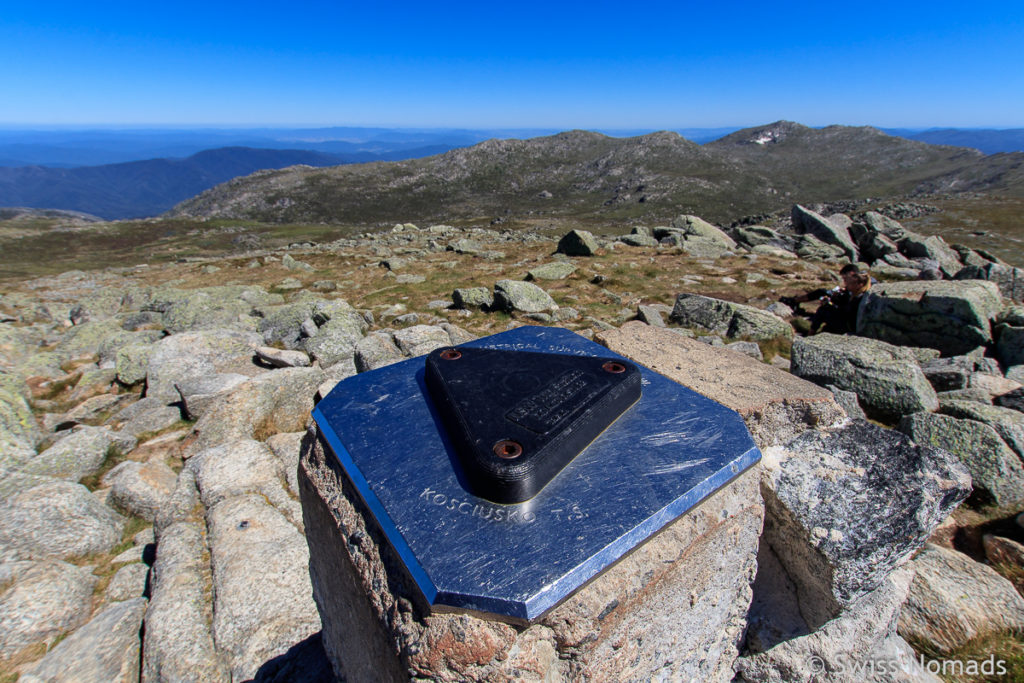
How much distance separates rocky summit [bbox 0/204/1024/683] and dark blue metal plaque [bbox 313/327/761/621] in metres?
0.23

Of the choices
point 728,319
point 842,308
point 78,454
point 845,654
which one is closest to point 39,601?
point 78,454

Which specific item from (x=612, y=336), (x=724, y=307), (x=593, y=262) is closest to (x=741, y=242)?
(x=593, y=262)

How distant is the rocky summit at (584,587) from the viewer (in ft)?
8.94

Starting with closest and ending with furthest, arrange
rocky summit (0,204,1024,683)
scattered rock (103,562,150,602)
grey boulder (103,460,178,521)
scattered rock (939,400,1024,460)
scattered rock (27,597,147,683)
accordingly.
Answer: rocky summit (0,204,1024,683), scattered rock (27,597,147,683), scattered rock (103,562,150,602), scattered rock (939,400,1024,460), grey boulder (103,460,178,521)

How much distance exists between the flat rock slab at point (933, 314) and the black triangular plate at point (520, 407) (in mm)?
10576

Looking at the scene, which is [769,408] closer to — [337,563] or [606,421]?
[606,421]

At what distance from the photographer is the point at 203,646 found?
4.11 metres

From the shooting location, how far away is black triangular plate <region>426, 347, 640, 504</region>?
8.39 feet

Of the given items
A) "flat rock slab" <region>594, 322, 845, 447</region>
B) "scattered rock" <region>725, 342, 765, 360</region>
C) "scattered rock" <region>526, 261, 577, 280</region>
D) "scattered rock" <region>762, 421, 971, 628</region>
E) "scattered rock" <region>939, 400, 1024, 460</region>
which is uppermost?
"flat rock slab" <region>594, 322, 845, 447</region>

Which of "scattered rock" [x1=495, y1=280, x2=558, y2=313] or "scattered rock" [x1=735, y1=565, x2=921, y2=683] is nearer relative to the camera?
"scattered rock" [x1=735, y1=565, x2=921, y2=683]

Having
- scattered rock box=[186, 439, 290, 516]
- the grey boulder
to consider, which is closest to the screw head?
scattered rock box=[186, 439, 290, 516]

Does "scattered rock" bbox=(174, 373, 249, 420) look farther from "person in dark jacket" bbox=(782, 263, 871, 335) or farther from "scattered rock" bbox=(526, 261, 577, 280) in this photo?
"person in dark jacket" bbox=(782, 263, 871, 335)

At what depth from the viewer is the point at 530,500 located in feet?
8.33

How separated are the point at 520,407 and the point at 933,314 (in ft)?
38.5
